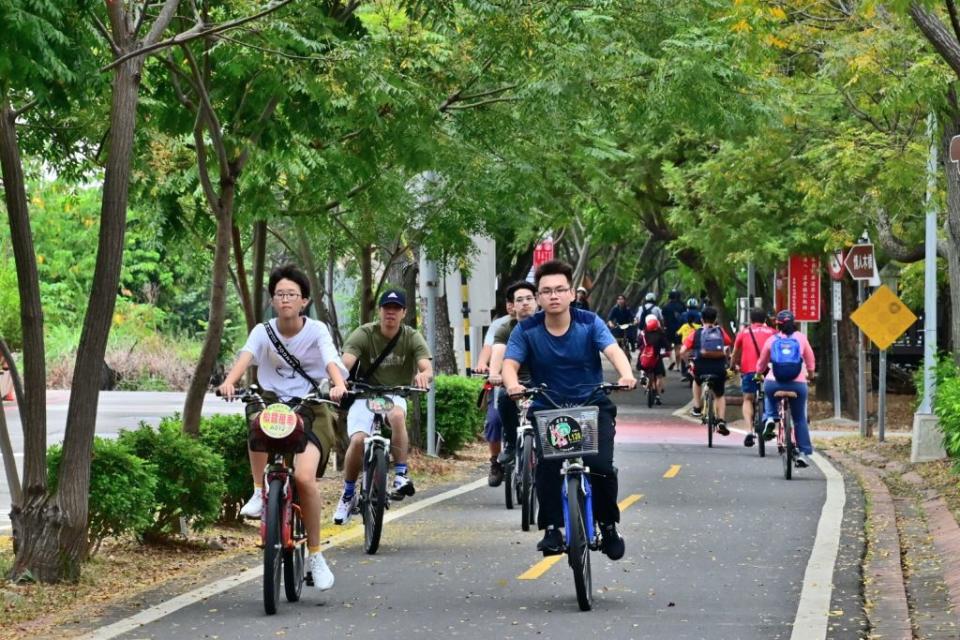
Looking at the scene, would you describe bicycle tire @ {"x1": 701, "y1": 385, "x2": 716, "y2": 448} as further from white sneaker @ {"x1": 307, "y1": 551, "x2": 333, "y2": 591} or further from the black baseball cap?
white sneaker @ {"x1": 307, "y1": 551, "x2": 333, "y2": 591}

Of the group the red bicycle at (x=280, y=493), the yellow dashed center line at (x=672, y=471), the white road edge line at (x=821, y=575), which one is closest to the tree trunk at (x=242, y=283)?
the white road edge line at (x=821, y=575)

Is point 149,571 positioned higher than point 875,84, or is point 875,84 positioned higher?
point 875,84

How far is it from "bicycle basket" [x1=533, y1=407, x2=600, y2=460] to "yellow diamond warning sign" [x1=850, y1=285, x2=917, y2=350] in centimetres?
1548

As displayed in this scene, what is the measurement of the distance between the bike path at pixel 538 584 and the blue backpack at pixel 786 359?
10.3ft

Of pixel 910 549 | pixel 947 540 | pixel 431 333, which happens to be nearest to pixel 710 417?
pixel 431 333

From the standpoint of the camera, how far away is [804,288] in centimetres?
3431

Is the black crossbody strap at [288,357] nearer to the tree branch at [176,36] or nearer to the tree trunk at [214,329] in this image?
the tree branch at [176,36]

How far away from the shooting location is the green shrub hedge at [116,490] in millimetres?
10906

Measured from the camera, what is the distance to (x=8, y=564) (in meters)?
11.0

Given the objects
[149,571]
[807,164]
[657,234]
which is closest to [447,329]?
[807,164]

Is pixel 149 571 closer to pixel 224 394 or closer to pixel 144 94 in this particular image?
pixel 224 394

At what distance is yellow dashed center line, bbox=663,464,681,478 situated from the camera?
19.9 meters

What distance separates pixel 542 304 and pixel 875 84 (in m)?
10.5

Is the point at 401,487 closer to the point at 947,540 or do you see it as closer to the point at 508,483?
the point at 508,483
